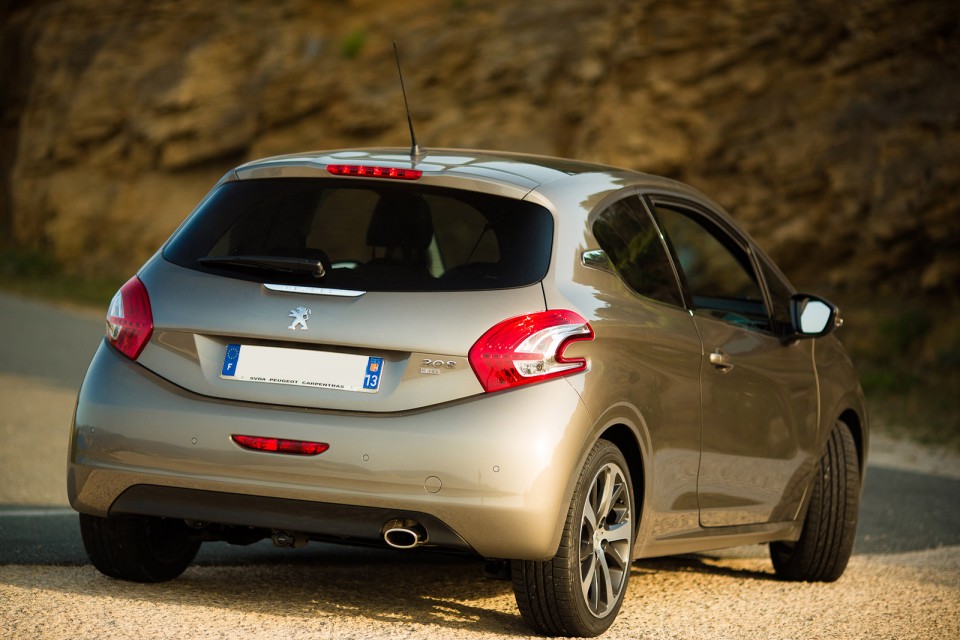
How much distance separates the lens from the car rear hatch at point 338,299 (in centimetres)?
448

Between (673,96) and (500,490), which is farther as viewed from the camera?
(673,96)

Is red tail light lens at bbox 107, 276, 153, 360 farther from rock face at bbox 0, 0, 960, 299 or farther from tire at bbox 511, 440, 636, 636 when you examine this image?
rock face at bbox 0, 0, 960, 299

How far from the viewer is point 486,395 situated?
442 cm

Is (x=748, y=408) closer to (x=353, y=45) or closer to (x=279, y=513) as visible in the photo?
(x=279, y=513)

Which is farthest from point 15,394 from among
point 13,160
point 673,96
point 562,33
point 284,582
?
point 13,160

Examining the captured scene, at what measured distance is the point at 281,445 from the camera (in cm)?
450

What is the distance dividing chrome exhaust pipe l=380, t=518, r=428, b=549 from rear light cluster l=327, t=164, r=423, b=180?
1211 mm

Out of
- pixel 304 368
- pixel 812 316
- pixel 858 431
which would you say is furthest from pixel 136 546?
pixel 858 431

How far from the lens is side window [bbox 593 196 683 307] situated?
512 cm

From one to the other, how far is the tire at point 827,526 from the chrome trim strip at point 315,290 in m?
2.92

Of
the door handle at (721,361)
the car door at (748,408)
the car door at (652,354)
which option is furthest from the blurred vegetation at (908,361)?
the car door at (652,354)

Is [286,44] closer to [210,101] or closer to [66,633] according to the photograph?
[210,101]

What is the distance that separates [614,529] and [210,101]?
70.8 ft

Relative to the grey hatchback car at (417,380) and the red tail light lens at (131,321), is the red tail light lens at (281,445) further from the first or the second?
the red tail light lens at (131,321)
